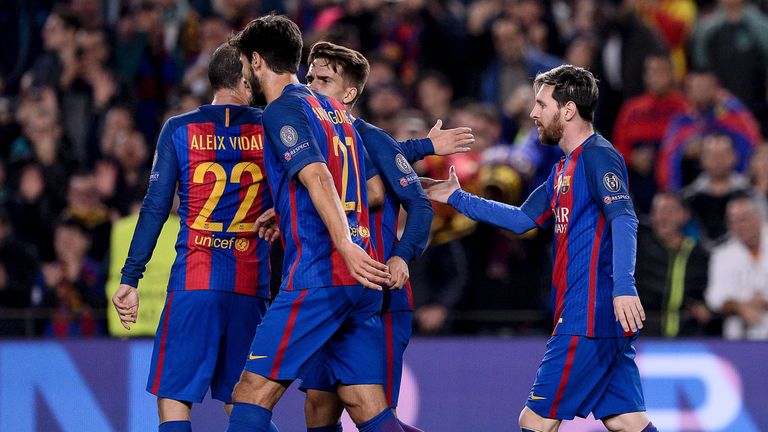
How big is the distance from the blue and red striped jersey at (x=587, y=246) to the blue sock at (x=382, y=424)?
0.97 m

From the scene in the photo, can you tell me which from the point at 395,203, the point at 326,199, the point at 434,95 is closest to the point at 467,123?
the point at 434,95

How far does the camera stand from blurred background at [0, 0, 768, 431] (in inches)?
352

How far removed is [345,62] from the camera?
20.1 ft

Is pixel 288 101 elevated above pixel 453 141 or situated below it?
above

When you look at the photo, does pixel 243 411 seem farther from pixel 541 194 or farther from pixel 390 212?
pixel 541 194

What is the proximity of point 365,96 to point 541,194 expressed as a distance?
5241 millimetres

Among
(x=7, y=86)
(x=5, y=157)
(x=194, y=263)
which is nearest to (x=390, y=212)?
(x=194, y=263)

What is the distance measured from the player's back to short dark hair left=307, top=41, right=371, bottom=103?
46cm

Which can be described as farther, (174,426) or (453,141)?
(453,141)

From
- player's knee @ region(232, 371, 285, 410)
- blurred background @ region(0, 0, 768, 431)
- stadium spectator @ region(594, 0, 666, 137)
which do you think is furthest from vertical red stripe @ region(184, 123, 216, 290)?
stadium spectator @ region(594, 0, 666, 137)

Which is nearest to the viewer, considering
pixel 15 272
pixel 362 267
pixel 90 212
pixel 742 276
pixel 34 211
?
pixel 362 267

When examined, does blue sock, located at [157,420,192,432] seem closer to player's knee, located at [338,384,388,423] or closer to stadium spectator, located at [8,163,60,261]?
player's knee, located at [338,384,388,423]

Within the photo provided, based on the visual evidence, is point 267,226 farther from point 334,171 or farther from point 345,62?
point 345,62

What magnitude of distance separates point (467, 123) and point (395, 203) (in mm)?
4382
